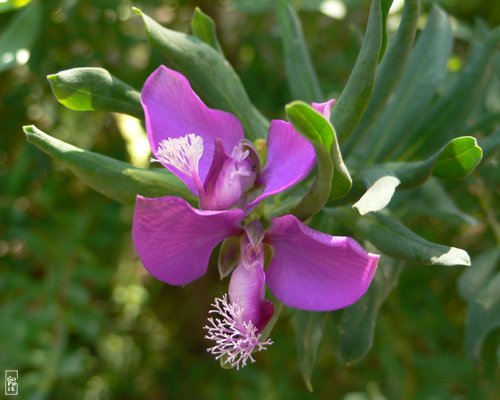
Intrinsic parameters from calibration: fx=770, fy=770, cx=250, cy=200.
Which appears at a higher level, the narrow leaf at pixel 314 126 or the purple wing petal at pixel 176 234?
the narrow leaf at pixel 314 126

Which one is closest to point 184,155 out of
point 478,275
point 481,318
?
point 481,318

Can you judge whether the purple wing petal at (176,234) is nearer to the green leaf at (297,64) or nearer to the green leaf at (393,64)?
the green leaf at (393,64)

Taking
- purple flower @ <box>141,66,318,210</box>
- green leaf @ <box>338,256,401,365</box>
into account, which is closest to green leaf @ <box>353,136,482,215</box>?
purple flower @ <box>141,66,318,210</box>

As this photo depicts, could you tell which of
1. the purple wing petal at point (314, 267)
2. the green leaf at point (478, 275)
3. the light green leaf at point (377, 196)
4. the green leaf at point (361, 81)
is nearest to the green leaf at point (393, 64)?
the green leaf at point (361, 81)

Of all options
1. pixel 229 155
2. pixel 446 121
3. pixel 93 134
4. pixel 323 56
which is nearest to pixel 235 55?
pixel 323 56

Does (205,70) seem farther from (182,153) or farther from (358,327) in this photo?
(358,327)

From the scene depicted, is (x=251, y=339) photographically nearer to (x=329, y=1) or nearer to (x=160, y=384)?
(x=329, y=1)
